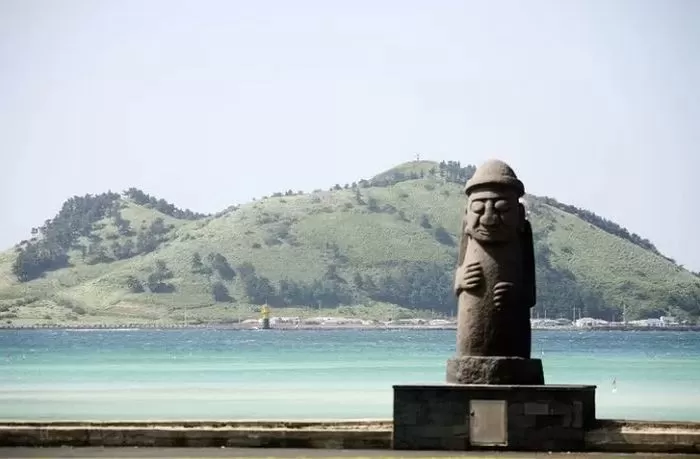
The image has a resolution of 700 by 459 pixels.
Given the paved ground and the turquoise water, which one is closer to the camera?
the paved ground

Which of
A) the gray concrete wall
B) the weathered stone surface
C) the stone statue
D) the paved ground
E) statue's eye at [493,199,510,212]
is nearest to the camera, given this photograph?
the paved ground

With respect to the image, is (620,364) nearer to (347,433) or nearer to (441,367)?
(441,367)

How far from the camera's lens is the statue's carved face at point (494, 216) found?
57.8 ft

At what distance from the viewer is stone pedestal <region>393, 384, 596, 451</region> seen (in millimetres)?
16797

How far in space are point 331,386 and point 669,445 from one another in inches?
2066

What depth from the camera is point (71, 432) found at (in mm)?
17844

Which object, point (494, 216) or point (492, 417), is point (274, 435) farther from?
point (494, 216)

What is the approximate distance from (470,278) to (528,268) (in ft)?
2.47

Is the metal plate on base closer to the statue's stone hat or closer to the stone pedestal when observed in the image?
the stone pedestal

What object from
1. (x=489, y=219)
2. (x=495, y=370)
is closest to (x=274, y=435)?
(x=495, y=370)

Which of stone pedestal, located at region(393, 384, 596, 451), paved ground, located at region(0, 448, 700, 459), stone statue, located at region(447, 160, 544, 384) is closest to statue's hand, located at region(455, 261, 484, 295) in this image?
stone statue, located at region(447, 160, 544, 384)

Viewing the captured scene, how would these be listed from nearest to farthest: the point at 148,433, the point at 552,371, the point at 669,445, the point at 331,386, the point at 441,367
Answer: the point at 669,445 → the point at 148,433 → the point at 331,386 → the point at 552,371 → the point at 441,367

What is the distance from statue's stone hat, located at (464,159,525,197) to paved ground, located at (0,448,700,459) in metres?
3.28

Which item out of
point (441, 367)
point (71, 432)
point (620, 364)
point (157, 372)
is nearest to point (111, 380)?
point (157, 372)
